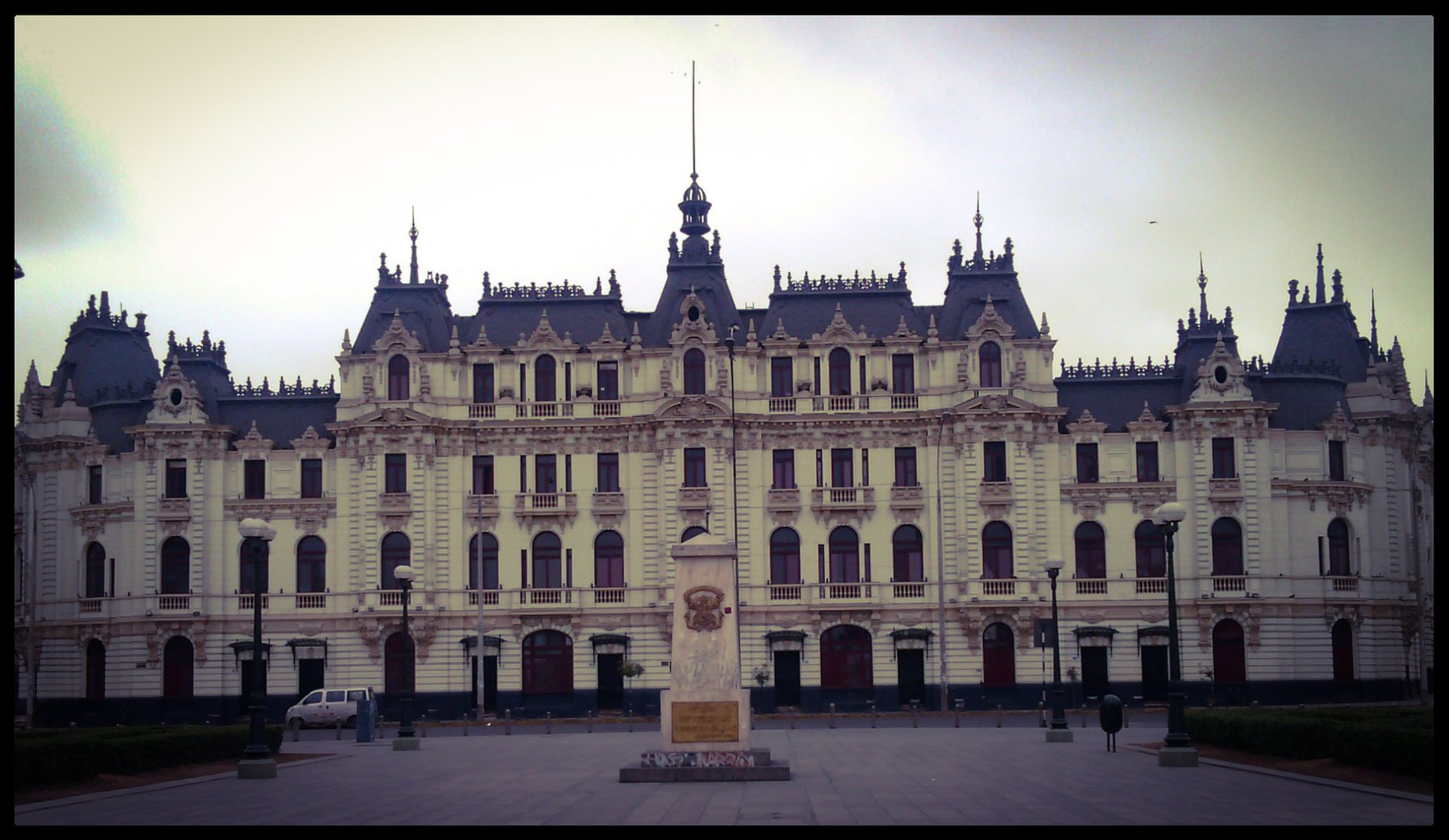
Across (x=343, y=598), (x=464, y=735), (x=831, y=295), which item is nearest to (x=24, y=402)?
(x=343, y=598)

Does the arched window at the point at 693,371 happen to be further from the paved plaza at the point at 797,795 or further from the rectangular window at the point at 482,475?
the paved plaza at the point at 797,795

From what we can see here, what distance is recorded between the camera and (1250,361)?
74.3 m

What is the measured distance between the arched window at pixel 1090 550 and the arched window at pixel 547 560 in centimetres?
2280

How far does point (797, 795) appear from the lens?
1187 inches

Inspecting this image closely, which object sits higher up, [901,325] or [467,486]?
[901,325]

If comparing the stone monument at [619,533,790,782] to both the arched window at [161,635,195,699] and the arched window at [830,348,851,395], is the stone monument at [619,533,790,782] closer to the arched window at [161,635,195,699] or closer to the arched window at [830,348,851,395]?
the arched window at [830,348,851,395]

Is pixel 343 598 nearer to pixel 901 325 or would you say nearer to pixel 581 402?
pixel 581 402

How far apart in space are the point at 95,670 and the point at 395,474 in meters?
16.0

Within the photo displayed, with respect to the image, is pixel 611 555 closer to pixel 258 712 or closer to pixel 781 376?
pixel 781 376

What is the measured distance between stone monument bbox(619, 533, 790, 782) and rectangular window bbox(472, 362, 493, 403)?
3833 centimetres

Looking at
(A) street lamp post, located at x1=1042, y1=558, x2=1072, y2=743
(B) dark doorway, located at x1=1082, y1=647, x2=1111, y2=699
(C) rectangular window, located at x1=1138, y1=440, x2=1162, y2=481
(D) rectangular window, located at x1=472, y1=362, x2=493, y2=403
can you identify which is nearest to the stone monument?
(A) street lamp post, located at x1=1042, y1=558, x2=1072, y2=743

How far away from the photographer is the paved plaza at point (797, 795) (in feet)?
84.8

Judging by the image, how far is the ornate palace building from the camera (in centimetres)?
7194

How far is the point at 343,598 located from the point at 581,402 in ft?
44.6
